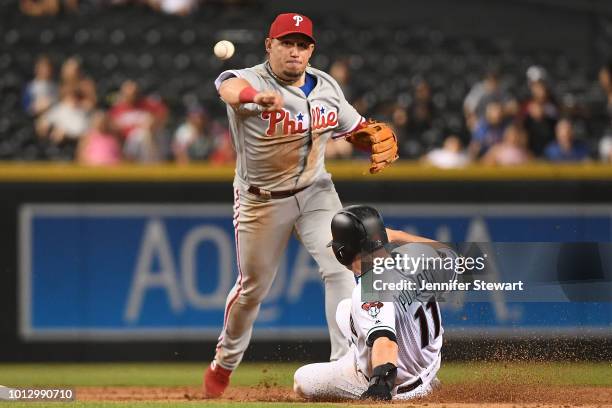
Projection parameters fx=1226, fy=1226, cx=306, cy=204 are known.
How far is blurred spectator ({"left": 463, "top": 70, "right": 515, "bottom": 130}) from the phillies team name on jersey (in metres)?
5.32

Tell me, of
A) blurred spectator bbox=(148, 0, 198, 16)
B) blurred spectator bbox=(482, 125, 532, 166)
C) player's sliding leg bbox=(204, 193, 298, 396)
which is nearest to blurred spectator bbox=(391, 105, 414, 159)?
blurred spectator bbox=(482, 125, 532, 166)

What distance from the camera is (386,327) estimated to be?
5469 mm

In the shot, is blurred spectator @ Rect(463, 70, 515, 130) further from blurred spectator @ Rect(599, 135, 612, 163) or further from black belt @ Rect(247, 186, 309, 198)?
black belt @ Rect(247, 186, 309, 198)

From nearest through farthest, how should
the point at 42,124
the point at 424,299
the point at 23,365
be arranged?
the point at 424,299, the point at 23,365, the point at 42,124

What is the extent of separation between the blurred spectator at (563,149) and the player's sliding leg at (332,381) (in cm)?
554

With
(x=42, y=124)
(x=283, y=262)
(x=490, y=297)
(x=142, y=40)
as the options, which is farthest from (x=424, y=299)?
(x=142, y=40)

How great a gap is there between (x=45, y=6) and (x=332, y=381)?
31.7ft

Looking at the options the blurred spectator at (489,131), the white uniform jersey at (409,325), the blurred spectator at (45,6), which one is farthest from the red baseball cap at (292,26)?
the blurred spectator at (45,6)

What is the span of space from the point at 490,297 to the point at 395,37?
9.38 meters

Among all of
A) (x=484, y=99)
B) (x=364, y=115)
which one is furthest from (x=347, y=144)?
(x=484, y=99)

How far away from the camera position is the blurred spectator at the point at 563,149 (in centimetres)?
1102

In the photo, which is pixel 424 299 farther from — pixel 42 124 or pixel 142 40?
pixel 142 40

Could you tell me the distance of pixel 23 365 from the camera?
956cm

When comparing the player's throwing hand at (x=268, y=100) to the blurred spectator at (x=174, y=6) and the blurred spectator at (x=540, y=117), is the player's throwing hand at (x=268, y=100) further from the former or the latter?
the blurred spectator at (x=174, y=6)
